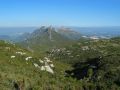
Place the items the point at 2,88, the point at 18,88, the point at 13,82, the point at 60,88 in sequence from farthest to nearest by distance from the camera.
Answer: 1. the point at 60,88
2. the point at 13,82
3. the point at 18,88
4. the point at 2,88

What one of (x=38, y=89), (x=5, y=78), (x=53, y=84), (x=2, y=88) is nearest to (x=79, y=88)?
(x=53, y=84)

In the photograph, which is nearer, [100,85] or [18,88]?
[18,88]

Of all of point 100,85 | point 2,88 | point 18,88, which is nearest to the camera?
point 2,88

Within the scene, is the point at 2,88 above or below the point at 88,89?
above

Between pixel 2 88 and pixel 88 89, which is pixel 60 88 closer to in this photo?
pixel 88 89

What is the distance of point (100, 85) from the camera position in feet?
651

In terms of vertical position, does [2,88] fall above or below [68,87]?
above

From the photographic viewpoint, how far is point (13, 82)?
546ft

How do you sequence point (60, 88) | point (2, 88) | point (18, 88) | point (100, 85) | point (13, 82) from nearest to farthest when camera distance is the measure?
point (2, 88)
point (18, 88)
point (13, 82)
point (60, 88)
point (100, 85)

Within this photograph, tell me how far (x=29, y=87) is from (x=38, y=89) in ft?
18.3

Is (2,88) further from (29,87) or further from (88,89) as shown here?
(88,89)

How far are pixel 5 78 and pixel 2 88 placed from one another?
30.0 metres

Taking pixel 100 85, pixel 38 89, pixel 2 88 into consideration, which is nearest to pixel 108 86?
pixel 100 85

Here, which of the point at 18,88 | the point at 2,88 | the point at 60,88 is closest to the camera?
the point at 2,88
